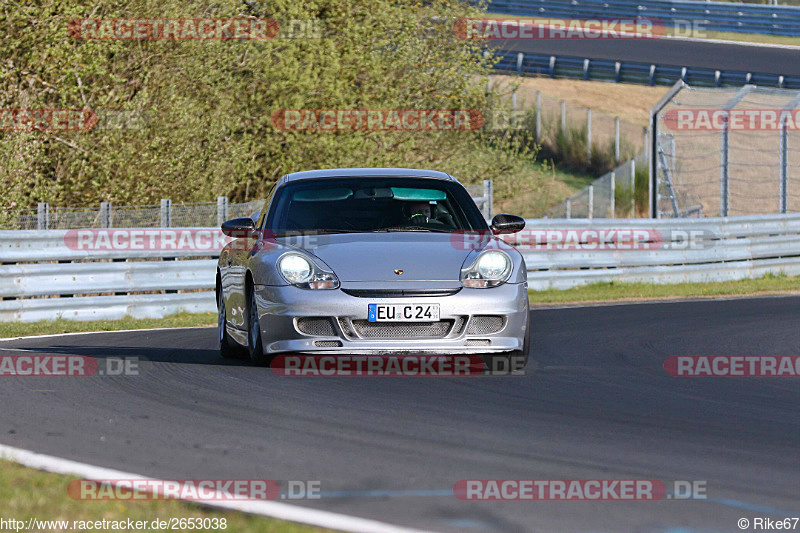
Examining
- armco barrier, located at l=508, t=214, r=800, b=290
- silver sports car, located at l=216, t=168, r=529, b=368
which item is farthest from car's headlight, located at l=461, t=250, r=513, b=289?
armco barrier, located at l=508, t=214, r=800, b=290

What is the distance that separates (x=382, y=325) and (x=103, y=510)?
3.98 meters

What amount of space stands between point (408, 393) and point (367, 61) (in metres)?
17.1

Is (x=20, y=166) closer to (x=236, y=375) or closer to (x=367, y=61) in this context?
(x=367, y=61)

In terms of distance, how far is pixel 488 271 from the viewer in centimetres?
884

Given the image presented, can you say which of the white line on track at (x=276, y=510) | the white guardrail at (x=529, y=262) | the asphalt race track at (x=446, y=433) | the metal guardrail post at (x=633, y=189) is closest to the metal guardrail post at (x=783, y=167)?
the white guardrail at (x=529, y=262)

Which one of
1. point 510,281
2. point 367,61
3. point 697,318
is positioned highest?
point 367,61

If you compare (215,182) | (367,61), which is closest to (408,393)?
(215,182)

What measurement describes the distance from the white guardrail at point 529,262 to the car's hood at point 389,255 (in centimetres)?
629

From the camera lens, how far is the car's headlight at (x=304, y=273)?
8.66m

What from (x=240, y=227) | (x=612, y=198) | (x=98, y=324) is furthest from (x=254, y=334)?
(x=612, y=198)

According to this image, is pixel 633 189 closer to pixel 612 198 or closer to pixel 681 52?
pixel 612 198

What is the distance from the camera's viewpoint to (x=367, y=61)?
80.6ft

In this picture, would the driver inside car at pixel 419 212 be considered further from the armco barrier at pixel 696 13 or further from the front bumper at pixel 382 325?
the armco barrier at pixel 696 13

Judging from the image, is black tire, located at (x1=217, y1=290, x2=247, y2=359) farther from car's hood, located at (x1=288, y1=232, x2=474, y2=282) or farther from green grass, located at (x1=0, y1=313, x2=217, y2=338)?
green grass, located at (x1=0, y1=313, x2=217, y2=338)
